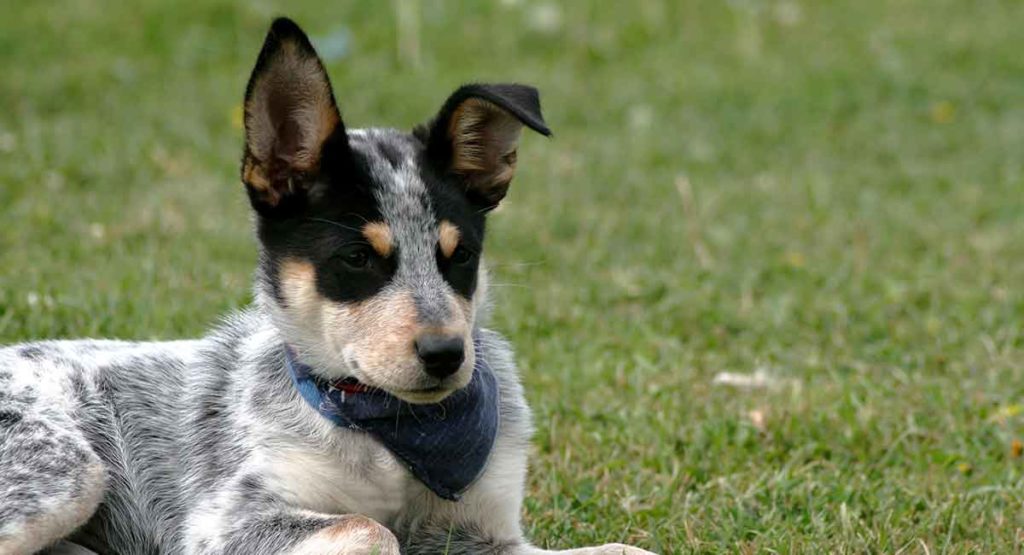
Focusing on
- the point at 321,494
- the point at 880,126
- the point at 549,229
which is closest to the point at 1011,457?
the point at 321,494

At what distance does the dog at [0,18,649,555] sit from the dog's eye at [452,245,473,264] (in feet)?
0.03

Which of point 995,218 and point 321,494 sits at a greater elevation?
point 321,494

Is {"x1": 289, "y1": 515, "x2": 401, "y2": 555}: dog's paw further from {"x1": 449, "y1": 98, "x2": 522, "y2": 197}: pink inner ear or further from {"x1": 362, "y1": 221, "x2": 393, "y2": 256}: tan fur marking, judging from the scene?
{"x1": 449, "y1": 98, "x2": 522, "y2": 197}: pink inner ear

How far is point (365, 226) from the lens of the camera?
4535 mm

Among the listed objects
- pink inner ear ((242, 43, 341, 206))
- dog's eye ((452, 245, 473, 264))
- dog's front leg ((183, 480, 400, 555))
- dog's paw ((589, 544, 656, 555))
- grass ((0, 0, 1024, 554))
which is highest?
pink inner ear ((242, 43, 341, 206))

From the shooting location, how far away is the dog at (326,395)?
4.49 m

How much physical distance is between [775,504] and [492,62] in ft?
28.8

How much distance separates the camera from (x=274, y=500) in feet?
15.3

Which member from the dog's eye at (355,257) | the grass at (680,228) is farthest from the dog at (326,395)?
the grass at (680,228)

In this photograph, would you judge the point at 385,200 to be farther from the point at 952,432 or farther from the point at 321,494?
the point at 952,432

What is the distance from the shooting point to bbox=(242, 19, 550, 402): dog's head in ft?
14.4

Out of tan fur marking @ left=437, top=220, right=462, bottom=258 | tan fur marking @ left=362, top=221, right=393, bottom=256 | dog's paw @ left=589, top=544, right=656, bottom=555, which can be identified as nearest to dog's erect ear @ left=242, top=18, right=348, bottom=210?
tan fur marking @ left=362, top=221, right=393, bottom=256

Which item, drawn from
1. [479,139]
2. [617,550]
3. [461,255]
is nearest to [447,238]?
[461,255]

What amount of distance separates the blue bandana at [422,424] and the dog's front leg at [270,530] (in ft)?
Result: 0.83
